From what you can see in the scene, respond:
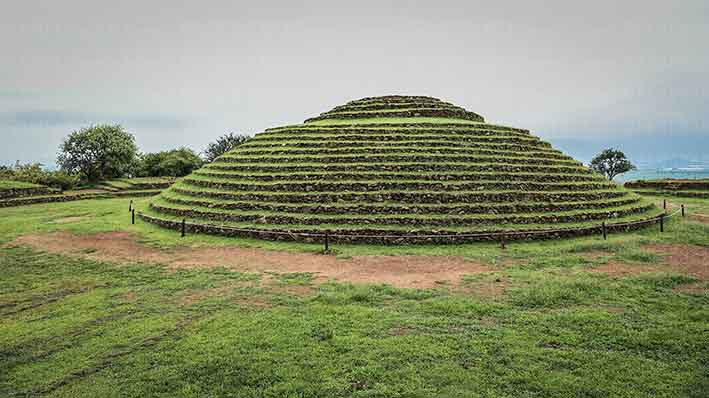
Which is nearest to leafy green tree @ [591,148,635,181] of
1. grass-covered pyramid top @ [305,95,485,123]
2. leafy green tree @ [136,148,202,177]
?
grass-covered pyramid top @ [305,95,485,123]

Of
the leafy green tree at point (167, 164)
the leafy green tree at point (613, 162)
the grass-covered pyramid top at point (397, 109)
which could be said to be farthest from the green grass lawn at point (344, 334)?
the leafy green tree at point (613, 162)

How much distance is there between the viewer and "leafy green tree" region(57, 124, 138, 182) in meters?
43.5

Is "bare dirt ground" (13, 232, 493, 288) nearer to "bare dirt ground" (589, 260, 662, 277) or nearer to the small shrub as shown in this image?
"bare dirt ground" (589, 260, 662, 277)

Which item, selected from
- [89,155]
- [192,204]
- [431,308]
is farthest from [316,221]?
[89,155]

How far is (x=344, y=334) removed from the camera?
24.3ft

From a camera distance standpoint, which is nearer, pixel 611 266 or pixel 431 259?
pixel 611 266

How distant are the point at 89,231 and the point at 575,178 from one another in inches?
934

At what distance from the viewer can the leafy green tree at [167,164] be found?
55688 millimetres

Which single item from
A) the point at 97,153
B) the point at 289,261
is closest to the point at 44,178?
the point at 97,153

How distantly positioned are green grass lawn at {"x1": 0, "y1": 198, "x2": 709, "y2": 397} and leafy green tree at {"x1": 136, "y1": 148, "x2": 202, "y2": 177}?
46584 millimetres

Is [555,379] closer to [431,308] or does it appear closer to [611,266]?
[431,308]

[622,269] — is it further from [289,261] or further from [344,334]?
[289,261]

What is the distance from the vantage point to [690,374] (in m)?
5.88

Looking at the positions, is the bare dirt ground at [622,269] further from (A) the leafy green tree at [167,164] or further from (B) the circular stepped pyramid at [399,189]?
(A) the leafy green tree at [167,164]
